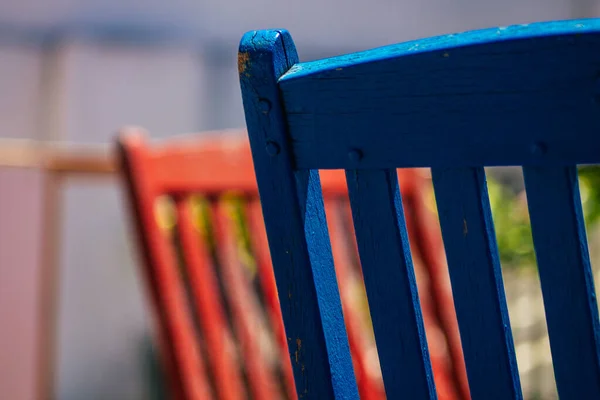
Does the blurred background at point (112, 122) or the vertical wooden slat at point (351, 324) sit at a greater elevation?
the blurred background at point (112, 122)

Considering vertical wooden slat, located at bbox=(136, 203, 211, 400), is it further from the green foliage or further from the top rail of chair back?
the green foliage

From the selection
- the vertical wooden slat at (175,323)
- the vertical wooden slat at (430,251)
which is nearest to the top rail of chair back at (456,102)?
the vertical wooden slat at (175,323)

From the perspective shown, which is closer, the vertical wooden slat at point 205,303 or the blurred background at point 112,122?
the vertical wooden slat at point 205,303

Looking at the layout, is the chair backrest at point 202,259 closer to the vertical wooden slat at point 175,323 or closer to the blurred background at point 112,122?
the vertical wooden slat at point 175,323

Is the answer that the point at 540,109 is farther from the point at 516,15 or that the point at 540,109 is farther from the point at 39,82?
the point at 516,15

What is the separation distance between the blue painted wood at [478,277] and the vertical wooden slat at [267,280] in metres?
0.61

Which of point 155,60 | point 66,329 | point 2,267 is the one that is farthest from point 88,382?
point 155,60

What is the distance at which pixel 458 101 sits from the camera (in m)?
0.37

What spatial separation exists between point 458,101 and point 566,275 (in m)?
0.10

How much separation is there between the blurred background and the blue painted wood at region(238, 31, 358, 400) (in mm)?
1629

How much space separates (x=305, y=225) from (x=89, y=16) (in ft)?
15.8

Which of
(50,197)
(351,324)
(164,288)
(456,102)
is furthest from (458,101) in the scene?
(50,197)

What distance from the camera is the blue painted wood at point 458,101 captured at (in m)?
0.34

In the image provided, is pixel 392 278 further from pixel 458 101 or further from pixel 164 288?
pixel 164 288
